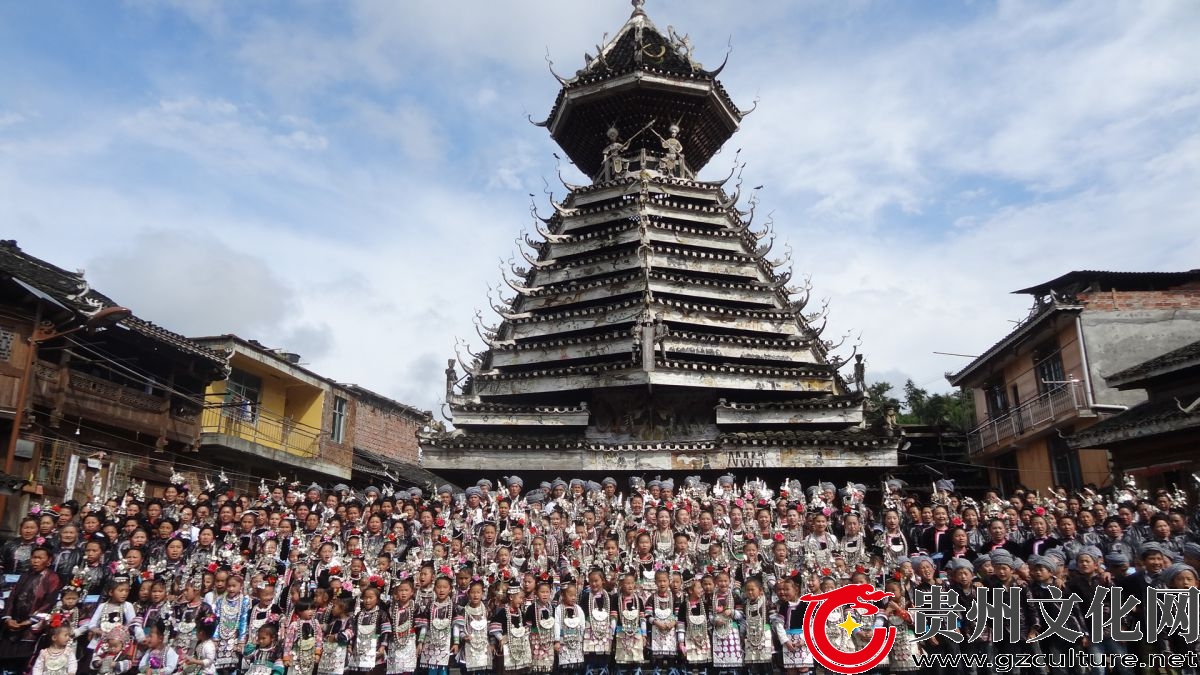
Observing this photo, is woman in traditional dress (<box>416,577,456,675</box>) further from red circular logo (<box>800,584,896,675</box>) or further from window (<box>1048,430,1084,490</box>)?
window (<box>1048,430,1084,490</box>)

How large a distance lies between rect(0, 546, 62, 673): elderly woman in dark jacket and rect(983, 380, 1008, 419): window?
91.7ft

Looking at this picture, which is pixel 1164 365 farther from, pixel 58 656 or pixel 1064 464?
pixel 58 656

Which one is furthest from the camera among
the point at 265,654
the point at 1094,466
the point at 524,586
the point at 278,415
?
the point at 278,415

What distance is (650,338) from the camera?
18.9 meters

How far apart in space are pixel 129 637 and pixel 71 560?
5.60ft

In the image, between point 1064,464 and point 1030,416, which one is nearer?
Result: point 1064,464

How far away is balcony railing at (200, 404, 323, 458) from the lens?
82.1 feet

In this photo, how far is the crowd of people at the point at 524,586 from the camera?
32.6 ft

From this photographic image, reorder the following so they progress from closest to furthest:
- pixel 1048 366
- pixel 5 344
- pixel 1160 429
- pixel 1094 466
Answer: pixel 1160 429
pixel 5 344
pixel 1094 466
pixel 1048 366

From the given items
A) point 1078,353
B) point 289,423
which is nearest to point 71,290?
point 289,423

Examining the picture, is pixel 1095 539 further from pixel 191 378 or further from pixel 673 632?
pixel 191 378

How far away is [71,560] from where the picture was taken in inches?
432

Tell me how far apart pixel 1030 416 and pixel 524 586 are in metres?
21.5

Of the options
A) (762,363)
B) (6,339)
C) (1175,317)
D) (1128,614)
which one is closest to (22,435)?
(6,339)
